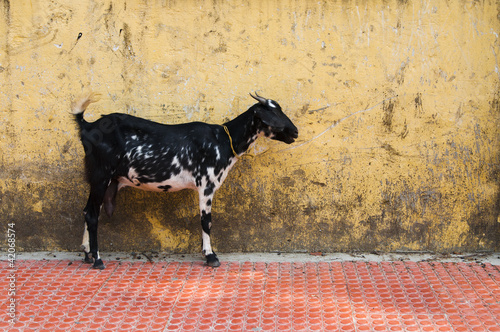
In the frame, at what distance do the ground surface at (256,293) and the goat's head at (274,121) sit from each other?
124cm

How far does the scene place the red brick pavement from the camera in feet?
13.0

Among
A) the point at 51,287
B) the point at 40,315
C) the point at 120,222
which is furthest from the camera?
the point at 120,222

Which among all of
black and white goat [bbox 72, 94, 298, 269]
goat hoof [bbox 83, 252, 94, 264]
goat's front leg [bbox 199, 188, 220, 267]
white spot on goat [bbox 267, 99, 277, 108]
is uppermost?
white spot on goat [bbox 267, 99, 277, 108]

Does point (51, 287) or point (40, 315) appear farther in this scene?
point (51, 287)

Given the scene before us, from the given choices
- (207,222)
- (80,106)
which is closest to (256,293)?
(207,222)

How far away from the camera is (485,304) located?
4.28 meters

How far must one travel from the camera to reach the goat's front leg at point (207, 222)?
5113mm

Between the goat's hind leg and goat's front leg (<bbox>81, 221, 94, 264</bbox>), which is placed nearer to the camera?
the goat's hind leg

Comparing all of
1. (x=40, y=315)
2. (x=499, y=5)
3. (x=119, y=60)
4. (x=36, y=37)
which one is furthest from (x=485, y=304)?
(x=36, y=37)

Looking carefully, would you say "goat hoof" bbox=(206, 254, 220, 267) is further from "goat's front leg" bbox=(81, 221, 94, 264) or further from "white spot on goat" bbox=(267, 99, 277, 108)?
"white spot on goat" bbox=(267, 99, 277, 108)

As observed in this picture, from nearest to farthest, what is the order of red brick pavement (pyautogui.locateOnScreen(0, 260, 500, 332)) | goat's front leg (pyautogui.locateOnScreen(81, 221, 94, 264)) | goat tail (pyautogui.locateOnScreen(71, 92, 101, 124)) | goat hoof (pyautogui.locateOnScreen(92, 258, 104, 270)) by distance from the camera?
1. red brick pavement (pyautogui.locateOnScreen(0, 260, 500, 332))
2. goat tail (pyautogui.locateOnScreen(71, 92, 101, 124))
3. goat hoof (pyautogui.locateOnScreen(92, 258, 104, 270))
4. goat's front leg (pyautogui.locateOnScreen(81, 221, 94, 264))

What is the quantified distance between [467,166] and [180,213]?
290cm

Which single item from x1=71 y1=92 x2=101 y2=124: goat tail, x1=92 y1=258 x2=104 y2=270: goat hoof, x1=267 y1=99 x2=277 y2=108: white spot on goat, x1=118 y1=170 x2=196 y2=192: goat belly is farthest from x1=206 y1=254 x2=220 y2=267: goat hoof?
x1=71 y1=92 x2=101 y2=124: goat tail

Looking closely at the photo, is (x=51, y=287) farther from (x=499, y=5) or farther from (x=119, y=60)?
(x=499, y=5)
